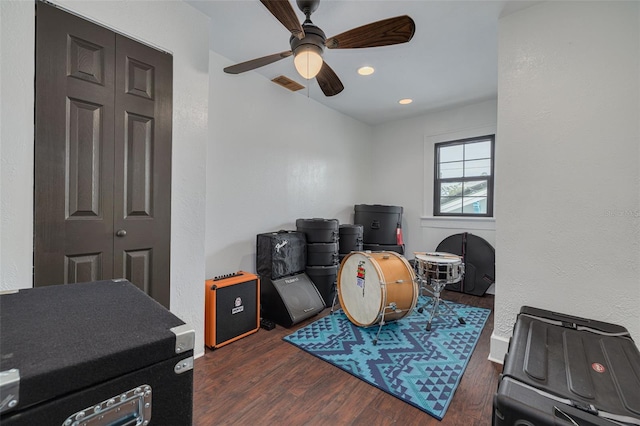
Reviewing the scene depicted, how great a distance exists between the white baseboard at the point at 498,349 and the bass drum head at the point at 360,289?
879 mm

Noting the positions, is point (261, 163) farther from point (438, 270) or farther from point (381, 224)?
point (438, 270)

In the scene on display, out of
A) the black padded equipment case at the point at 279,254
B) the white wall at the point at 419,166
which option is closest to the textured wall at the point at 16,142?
the black padded equipment case at the point at 279,254

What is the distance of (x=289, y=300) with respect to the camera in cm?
271

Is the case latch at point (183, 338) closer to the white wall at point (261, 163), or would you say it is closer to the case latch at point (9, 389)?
the case latch at point (9, 389)

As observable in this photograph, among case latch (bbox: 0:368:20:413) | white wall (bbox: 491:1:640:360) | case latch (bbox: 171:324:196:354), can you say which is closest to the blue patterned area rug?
white wall (bbox: 491:1:640:360)

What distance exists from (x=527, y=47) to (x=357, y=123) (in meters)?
2.75

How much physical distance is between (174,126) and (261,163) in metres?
1.24

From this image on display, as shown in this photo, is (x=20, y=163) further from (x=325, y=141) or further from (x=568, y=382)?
(x=325, y=141)

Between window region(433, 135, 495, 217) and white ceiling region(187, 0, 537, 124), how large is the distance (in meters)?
0.62

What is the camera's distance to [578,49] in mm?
Result: 1794

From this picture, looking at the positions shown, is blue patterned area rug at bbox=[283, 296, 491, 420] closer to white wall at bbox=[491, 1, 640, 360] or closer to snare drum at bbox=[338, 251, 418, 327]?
snare drum at bbox=[338, 251, 418, 327]

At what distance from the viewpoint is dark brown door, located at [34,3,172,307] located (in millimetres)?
1427

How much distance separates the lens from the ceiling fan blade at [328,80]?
1.97 m

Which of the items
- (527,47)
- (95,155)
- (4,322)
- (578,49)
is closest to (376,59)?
(527,47)
